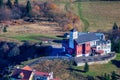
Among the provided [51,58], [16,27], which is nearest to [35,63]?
[51,58]

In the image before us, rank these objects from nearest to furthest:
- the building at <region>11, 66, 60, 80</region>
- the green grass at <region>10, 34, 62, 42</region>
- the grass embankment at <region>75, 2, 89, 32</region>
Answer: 1. the building at <region>11, 66, 60, 80</region>
2. the green grass at <region>10, 34, 62, 42</region>
3. the grass embankment at <region>75, 2, 89, 32</region>

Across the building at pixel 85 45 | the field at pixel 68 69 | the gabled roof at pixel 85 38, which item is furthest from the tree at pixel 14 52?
the gabled roof at pixel 85 38

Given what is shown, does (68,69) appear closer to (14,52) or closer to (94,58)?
(94,58)

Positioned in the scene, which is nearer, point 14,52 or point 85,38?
point 85,38

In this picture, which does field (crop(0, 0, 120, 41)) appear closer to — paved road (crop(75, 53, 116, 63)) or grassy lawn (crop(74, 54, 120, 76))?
paved road (crop(75, 53, 116, 63))

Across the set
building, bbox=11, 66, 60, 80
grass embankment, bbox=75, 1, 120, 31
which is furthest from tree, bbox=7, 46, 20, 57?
grass embankment, bbox=75, 1, 120, 31

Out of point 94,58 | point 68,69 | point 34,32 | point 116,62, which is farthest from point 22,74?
point 34,32

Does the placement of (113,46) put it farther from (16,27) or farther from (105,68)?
(16,27)

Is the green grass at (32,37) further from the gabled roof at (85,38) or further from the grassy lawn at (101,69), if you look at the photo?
the grassy lawn at (101,69)
